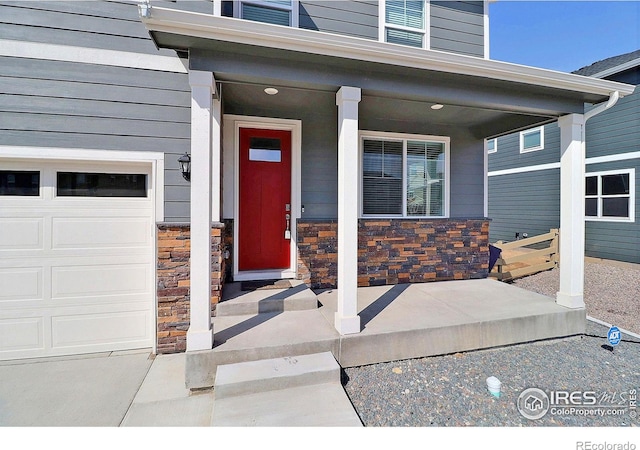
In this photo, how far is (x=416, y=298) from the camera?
3701mm

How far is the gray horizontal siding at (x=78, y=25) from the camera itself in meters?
2.83

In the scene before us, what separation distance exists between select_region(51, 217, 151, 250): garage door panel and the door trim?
959mm

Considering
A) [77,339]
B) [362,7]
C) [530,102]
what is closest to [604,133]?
[530,102]

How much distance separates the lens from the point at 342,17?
4.00m

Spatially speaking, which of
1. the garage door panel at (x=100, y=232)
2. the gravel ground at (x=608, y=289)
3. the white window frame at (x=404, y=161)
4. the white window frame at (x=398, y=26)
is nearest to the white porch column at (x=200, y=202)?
the garage door panel at (x=100, y=232)

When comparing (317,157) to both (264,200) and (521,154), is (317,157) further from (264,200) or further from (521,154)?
(521,154)

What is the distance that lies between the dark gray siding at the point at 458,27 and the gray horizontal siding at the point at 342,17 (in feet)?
3.39

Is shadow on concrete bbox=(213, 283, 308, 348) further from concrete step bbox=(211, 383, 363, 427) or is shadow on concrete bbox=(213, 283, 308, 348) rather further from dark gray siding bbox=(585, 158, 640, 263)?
dark gray siding bbox=(585, 158, 640, 263)

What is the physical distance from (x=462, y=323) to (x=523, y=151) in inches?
351

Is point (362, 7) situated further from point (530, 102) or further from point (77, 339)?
point (77, 339)

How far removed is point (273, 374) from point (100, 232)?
2510mm

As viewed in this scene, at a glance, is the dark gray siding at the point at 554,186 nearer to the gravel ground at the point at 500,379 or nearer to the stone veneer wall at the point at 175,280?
the gravel ground at the point at 500,379

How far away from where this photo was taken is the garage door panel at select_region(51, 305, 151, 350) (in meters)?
3.06

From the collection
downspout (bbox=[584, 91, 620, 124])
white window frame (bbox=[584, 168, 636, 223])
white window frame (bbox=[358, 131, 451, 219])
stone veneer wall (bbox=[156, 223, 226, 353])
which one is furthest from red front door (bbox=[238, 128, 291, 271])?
white window frame (bbox=[584, 168, 636, 223])
